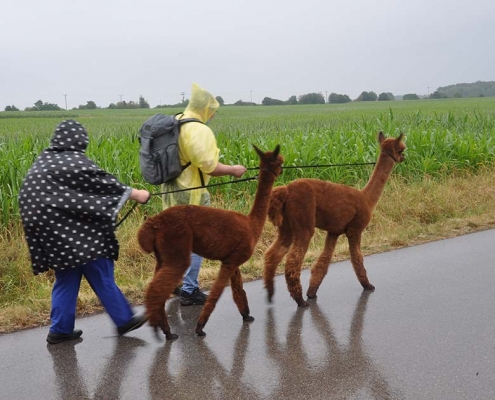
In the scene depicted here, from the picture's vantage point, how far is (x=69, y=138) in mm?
3982

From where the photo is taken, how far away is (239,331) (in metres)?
4.38

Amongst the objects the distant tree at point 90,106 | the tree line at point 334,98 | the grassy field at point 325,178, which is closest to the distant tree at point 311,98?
the tree line at point 334,98

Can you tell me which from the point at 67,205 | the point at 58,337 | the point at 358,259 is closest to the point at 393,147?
the point at 358,259

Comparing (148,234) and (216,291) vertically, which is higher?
(148,234)

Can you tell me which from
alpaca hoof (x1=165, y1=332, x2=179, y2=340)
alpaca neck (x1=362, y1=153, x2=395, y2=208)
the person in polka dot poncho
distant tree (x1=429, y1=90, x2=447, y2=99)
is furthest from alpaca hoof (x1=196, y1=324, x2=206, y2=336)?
distant tree (x1=429, y1=90, x2=447, y2=99)

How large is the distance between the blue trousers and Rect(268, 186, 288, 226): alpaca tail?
1298 mm

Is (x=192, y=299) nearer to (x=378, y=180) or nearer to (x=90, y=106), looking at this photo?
(x=378, y=180)

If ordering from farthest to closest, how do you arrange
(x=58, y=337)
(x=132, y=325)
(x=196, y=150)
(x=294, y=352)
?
(x=196, y=150) → (x=132, y=325) → (x=58, y=337) → (x=294, y=352)

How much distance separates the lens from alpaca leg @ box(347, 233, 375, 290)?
16.6ft

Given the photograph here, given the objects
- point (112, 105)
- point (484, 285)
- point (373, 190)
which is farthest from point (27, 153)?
point (112, 105)

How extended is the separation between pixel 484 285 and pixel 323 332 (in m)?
1.81

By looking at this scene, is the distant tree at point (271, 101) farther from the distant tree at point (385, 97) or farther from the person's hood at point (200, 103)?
the person's hood at point (200, 103)

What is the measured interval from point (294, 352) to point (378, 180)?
191 centimetres

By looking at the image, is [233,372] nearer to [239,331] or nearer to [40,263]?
[239,331]
